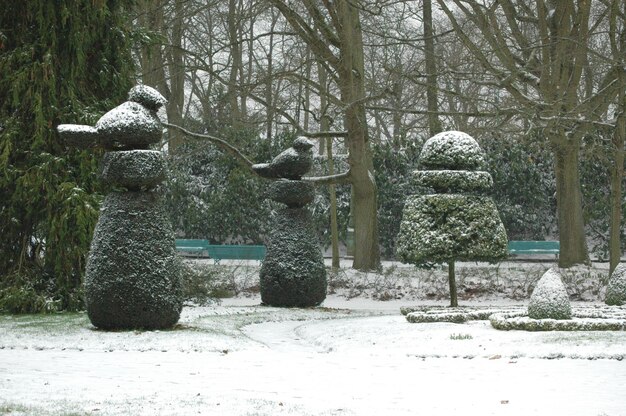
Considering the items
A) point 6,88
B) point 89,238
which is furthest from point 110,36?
point 89,238

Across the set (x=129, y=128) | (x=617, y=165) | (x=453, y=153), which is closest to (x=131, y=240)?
(x=129, y=128)

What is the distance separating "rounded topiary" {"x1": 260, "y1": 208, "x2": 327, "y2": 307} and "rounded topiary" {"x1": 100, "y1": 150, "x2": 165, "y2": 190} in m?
5.00

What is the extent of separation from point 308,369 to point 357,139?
12524mm

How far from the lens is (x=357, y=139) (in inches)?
888

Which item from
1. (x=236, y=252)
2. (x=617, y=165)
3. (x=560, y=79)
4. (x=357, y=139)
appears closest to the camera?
(x=617, y=165)

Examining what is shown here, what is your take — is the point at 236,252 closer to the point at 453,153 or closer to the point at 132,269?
the point at 453,153

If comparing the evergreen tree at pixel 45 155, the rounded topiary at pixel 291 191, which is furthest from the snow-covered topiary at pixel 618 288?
the evergreen tree at pixel 45 155

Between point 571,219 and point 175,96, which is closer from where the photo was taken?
point 571,219

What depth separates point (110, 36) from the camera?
18.4 meters

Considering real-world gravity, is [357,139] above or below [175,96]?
below

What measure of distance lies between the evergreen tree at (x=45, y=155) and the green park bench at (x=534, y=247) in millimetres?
13127

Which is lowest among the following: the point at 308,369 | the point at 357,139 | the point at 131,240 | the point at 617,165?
the point at 308,369

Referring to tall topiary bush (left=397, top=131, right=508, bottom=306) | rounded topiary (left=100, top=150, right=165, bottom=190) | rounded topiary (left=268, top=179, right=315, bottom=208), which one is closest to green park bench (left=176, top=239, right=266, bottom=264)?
rounded topiary (left=268, top=179, right=315, bottom=208)

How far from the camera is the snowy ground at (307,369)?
8133mm
